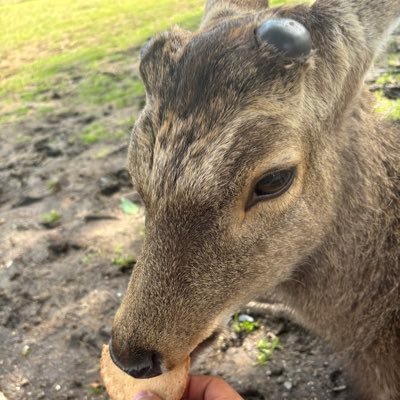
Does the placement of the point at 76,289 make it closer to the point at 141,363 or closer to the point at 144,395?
the point at 144,395

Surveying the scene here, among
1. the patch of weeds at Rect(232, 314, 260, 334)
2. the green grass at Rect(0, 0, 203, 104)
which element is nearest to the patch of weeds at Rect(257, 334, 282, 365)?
the patch of weeds at Rect(232, 314, 260, 334)

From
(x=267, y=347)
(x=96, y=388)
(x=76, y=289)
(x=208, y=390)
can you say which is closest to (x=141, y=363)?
(x=208, y=390)

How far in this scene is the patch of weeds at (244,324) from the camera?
15.2 feet

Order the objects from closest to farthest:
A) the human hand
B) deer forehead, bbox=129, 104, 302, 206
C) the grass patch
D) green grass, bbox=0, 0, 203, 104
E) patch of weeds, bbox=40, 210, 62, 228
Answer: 1. deer forehead, bbox=129, 104, 302, 206
2. the human hand
3. patch of weeds, bbox=40, 210, 62, 228
4. the grass patch
5. green grass, bbox=0, 0, 203, 104

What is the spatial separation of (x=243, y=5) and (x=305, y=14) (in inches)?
35.9

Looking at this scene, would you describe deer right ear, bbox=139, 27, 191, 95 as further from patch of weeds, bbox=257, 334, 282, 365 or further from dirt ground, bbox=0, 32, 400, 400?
patch of weeds, bbox=257, 334, 282, 365

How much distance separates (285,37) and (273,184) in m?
0.72

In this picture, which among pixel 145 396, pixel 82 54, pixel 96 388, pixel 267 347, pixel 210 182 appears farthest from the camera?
pixel 82 54

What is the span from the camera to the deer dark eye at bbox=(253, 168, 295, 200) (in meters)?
2.69

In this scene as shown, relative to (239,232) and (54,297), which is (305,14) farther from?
(54,297)

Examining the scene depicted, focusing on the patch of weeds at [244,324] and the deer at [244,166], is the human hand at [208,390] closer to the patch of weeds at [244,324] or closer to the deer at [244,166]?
the deer at [244,166]

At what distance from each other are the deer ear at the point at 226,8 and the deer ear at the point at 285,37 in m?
0.81

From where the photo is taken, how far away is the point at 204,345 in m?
2.99

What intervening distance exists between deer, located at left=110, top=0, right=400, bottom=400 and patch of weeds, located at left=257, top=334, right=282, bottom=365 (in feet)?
4.41
